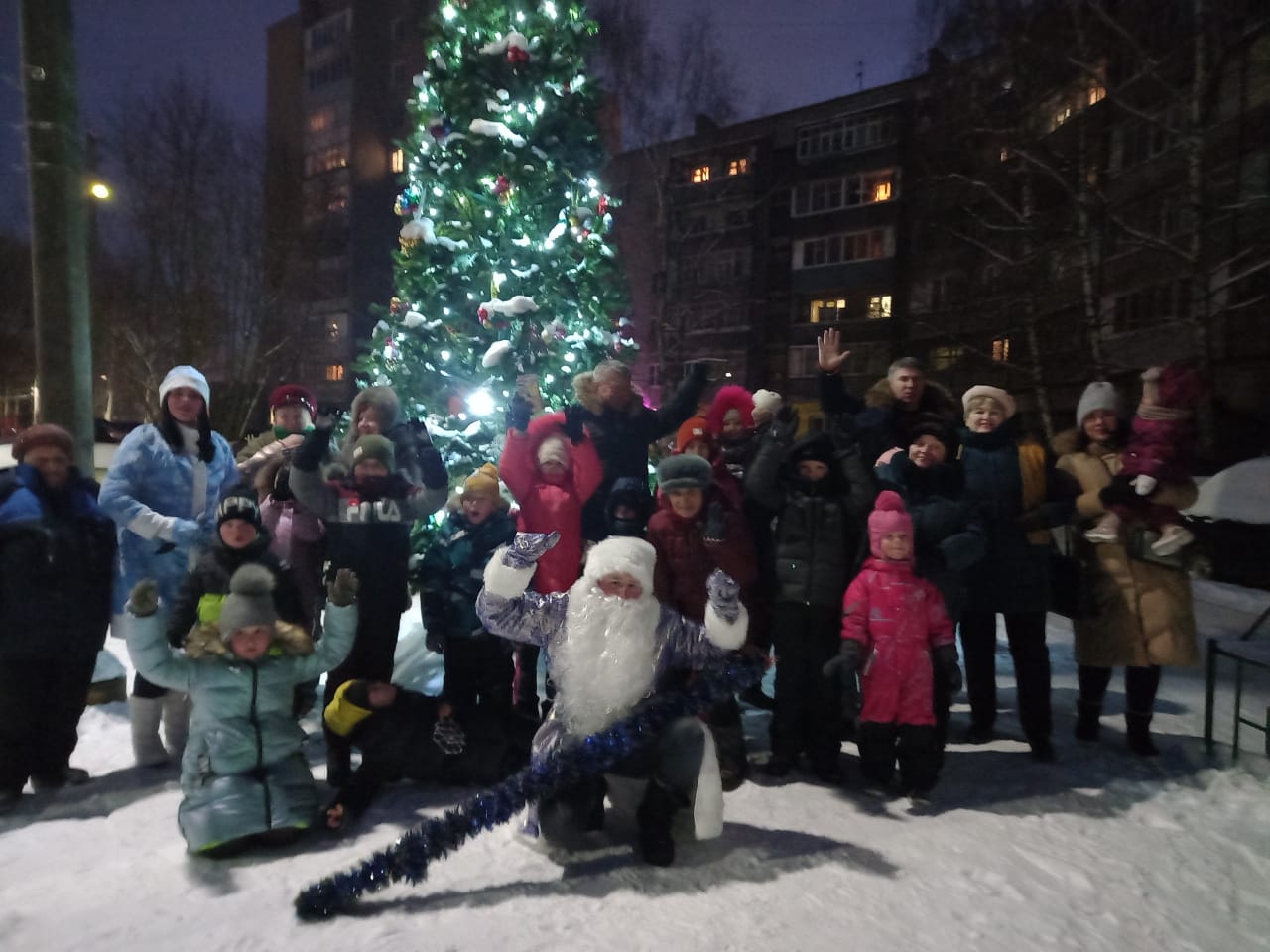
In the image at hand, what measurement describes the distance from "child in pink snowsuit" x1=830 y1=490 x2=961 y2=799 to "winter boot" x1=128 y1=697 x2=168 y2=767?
3716mm

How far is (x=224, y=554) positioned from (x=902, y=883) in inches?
133

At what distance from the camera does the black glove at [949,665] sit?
388 cm

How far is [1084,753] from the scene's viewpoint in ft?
15.9

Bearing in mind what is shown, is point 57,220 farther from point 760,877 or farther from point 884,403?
point 760,877

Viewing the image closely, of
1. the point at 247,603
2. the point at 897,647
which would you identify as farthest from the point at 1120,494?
the point at 247,603

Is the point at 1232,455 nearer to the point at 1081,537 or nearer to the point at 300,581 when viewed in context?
the point at 1081,537

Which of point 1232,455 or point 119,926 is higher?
point 1232,455

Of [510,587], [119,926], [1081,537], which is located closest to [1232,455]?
[1081,537]

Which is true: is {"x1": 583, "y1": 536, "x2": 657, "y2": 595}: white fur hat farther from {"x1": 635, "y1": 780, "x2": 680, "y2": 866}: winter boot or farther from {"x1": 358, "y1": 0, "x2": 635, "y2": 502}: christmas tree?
{"x1": 358, "y1": 0, "x2": 635, "y2": 502}: christmas tree

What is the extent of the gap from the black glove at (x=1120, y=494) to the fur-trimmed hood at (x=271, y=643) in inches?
175

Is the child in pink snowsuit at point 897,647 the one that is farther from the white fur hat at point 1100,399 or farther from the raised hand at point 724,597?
the white fur hat at point 1100,399

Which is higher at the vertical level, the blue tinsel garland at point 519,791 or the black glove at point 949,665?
the black glove at point 949,665

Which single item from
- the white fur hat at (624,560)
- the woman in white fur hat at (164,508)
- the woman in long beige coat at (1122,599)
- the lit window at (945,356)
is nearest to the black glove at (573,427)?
the white fur hat at (624,560)

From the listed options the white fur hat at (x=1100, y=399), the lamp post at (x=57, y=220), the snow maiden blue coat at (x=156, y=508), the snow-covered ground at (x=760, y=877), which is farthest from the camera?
the lamp post at (x=57, y=220)
